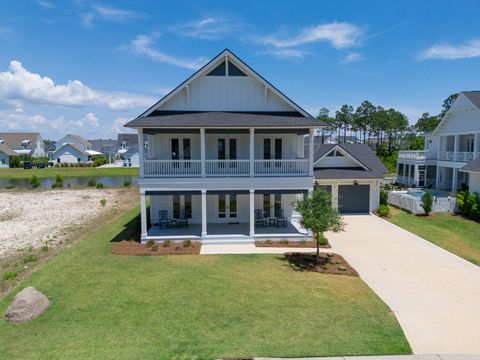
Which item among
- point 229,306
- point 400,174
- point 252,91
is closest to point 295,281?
point 229,306

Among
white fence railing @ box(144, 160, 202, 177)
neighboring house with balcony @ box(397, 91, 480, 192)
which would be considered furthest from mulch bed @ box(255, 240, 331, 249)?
neighboring house with balcony @ box(397, 91, 480, 192)

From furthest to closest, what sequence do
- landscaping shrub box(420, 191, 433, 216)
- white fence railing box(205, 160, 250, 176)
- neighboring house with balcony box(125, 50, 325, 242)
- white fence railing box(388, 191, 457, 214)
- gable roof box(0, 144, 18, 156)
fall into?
gable roof box(0, 144, 18, 156)
white fence railing box(388, 191, 457, 214)
landscaping shrub box(420, 191, 433, 216)
white fence railing box(205, 160, 250, 176)
neighboring house with balcony box(125, 50, 325, 242)

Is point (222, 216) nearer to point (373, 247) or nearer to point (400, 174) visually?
point (373, 247)

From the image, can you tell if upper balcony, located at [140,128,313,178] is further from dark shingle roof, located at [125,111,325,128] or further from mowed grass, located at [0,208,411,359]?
mowed grass, located at [0,208,411,359]

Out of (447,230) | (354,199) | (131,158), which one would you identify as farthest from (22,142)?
(447,230)

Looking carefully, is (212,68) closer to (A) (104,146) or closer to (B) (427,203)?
(B) (427,203)

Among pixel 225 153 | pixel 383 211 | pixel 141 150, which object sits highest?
pixel 141 150

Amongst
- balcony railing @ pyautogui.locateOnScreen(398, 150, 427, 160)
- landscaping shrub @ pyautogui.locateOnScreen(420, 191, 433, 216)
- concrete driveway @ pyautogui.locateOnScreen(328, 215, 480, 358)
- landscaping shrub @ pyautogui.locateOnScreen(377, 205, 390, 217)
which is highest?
balcony railing @ pyautogui.locateOnScreen(398, 150, 427, 160)
